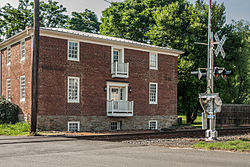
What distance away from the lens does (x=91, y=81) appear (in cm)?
2508

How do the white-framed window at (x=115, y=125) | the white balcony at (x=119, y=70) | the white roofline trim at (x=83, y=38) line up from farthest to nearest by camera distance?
1. the white-framed window at (x=115, y=125)
2. the white balcony at (x=119, y=70)
3. the white roofline trim at (x=83, y=38)

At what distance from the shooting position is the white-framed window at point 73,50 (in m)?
24.2

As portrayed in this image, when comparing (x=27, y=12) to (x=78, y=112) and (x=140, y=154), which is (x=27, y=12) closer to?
(x=78, y=112)

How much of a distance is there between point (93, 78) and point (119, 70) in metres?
2.45

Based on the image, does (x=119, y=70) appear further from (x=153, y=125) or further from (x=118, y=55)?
(x=153, y=125)

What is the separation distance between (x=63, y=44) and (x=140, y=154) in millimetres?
14248

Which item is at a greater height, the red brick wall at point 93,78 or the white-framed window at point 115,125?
the red brick wall at point 93,78

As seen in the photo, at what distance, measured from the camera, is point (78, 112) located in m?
24.3

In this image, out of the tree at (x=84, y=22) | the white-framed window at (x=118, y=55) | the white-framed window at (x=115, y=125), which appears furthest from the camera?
the tree at (x=84, y=22)

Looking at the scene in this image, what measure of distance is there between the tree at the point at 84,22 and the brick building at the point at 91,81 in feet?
78.6

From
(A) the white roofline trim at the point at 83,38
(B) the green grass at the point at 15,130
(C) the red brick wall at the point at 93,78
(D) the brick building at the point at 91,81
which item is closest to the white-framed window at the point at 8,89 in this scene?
(D) the brick building at the point at 91,81

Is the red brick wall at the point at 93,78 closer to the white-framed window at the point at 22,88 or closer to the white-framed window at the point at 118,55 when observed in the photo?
the white-framed window at the point at 118,55

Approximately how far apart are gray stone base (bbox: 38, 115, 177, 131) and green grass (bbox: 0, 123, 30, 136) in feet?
3.50

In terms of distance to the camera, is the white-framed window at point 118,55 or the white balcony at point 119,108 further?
the white-framed window at point 118,55
